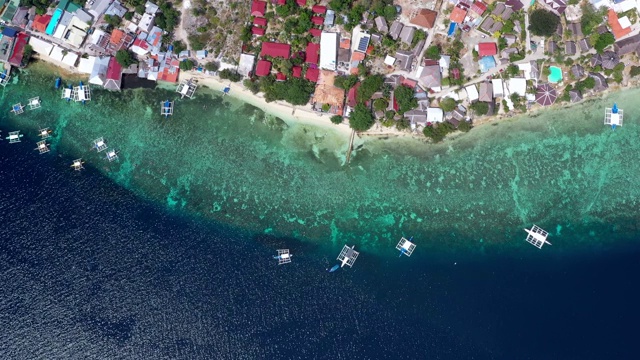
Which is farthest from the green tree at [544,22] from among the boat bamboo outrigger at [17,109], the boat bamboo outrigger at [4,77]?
the boat bamboo outrigger at [4,77]

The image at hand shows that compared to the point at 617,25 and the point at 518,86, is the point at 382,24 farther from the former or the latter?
the point at 617,25

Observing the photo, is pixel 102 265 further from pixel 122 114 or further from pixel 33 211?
pixel 122 114

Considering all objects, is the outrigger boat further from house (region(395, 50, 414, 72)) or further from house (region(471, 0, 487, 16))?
house (region(471, 0, 487, 16))

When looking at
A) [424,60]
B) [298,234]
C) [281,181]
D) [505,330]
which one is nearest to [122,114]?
[281,181]

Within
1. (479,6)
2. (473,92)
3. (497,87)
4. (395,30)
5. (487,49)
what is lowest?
(473,92)

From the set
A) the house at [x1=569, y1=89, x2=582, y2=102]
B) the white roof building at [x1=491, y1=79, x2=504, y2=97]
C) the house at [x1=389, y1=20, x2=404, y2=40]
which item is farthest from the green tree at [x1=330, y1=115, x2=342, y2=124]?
the house at [x1=569, y1=89, x2=582, y2=102]

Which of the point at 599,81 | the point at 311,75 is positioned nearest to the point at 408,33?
the point at 311,75

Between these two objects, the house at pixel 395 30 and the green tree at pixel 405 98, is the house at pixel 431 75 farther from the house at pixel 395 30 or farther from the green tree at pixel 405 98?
the house at pixel 395 30
